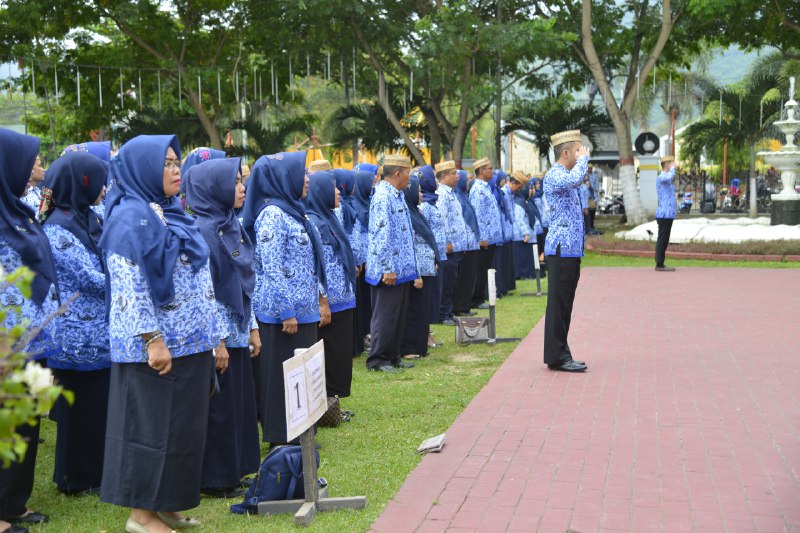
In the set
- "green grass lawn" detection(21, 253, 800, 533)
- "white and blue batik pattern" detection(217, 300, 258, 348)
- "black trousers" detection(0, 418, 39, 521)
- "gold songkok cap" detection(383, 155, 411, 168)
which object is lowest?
"green grass lawn" detection(21, 253, 800, 533)

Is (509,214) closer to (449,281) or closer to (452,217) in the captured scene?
(449,281)

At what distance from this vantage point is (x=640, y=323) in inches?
456

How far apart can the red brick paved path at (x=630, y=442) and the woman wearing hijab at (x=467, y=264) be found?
1914 mm

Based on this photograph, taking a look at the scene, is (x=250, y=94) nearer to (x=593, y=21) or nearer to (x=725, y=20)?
(x=593, y=21)

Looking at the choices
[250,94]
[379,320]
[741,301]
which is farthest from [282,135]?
[379,320]

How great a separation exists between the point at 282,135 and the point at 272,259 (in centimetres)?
1891

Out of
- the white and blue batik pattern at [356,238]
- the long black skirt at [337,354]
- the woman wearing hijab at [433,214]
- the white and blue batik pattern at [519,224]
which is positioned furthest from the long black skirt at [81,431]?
the white and blue batik pattern at [519,224]

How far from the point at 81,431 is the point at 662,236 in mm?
13285

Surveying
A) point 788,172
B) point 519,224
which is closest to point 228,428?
point 519,224

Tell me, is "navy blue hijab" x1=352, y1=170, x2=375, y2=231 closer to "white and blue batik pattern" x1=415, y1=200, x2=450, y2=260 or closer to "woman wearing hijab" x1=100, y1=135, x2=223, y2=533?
"white and blue batik pattern" x1=415, y1=200, x2=450, y2=260

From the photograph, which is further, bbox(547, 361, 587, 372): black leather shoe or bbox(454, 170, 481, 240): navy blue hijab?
bbox(454, 170, 481, 240): navy blue hijab

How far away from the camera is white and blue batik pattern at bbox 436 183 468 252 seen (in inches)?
471

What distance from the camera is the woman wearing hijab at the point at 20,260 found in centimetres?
487

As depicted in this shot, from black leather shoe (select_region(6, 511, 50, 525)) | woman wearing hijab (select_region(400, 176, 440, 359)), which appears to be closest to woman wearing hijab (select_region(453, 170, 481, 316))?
woman wearing hijab (select_region(400, 176, 440, 359))
